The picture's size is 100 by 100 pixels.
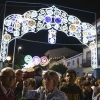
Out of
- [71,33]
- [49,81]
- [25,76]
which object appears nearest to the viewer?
[49,81]

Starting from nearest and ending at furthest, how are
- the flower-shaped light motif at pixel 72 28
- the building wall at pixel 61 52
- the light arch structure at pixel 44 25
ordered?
the light arch structure at pixel 44 25 → the flower-shaped light motif at pixel 72 28 → the building wall at pixel 61 52

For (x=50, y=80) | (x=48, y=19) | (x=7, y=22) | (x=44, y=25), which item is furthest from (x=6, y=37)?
(x=50, y=80)

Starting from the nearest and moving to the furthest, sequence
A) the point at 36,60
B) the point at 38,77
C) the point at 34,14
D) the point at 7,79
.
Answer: the point at 7,79, the point at 38,77, the point at 34,14, the point at 36,60

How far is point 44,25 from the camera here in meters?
16.8

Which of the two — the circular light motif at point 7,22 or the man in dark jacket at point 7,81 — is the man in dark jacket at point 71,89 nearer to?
the man in dark jacket at point 7,81

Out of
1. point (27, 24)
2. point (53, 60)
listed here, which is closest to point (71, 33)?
point (27, 24)

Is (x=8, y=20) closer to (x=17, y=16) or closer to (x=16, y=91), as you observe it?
(x=17, y=16)

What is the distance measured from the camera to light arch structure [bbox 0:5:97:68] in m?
15.8

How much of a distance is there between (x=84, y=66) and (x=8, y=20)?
74.8 feet

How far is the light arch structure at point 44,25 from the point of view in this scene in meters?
15.8

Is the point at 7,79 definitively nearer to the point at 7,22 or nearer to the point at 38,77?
the point at 38,77

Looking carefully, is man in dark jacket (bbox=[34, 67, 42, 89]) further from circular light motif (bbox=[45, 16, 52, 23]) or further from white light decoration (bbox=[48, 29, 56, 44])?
white light decoration (bbox=[48, 29, 56, 44])

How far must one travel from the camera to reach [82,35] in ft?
58.1

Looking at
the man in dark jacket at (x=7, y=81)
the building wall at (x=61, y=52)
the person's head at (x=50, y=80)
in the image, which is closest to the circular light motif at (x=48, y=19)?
the person's head at (x=50, y=80)
